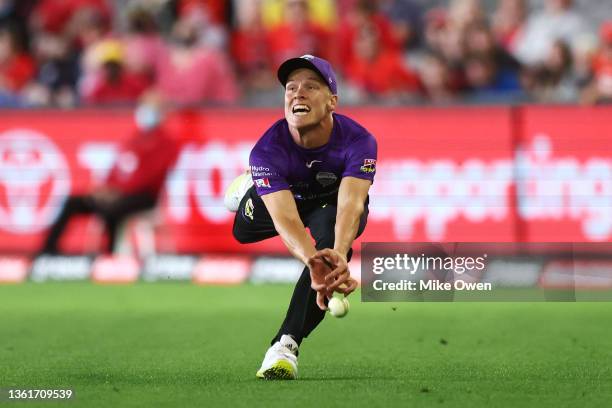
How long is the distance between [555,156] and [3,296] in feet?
20.7

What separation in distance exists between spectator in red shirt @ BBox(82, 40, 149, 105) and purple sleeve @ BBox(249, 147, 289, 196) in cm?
944

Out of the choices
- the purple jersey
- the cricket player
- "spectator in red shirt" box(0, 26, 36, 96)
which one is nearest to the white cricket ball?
the cricket player

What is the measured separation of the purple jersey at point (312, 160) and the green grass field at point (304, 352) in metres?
1.16

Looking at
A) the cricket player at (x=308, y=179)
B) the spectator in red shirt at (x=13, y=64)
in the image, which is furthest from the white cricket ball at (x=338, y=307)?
the spectator in red shirt at (x=13, y=64)

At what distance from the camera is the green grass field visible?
22.3 ft

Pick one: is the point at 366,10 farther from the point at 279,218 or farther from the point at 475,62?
the point at 279,218

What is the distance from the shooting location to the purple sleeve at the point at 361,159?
7473mm

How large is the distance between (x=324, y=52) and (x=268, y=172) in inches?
373

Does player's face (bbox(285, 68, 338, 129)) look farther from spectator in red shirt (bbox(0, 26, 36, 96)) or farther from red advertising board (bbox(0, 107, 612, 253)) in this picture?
spectator in red shirt (bbox(0, 26, 36, 96))

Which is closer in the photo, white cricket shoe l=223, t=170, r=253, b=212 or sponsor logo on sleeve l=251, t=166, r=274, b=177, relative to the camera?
sponsor logo on sleeve l=251, t=166, r=274, b=177

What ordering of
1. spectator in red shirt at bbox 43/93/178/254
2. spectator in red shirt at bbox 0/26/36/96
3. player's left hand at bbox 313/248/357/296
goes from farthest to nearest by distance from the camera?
spectator in red shirt at bbox 0/26/36/96, spectator in red shirt at bbox 43/93/178/254, player's left hand at bbox 313/248/357/296

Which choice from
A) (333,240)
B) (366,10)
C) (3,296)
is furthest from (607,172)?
(333,240)

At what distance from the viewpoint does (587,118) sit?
14.5 meters

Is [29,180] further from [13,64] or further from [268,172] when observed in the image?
[268,172]
